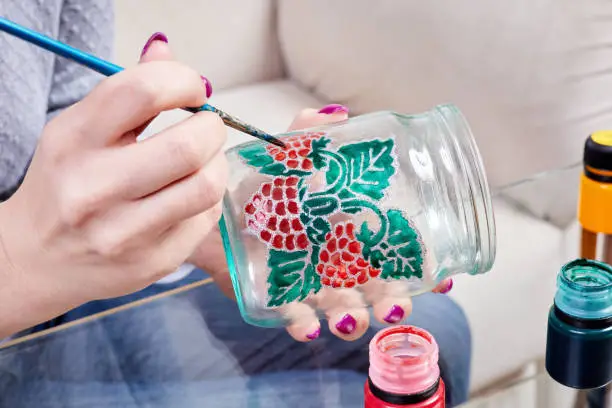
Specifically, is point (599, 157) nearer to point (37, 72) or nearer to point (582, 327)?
point (582, 327)

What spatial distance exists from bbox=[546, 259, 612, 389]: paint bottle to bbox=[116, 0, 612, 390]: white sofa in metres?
0.05

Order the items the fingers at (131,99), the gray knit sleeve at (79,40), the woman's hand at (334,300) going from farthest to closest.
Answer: the gray knit sleeve at (79,40) < the woman's hand at (334,300) < the fingers at (131,99)

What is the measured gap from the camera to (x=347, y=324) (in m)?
0.49

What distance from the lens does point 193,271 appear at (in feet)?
2.00

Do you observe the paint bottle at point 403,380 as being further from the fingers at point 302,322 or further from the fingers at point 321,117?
the fingers at point 321,117

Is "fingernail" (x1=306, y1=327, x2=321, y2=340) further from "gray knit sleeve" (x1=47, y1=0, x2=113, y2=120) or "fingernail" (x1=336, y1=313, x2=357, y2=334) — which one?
"gray knit sleeve" (x1=47, y1=0, x2=113, y2=120)

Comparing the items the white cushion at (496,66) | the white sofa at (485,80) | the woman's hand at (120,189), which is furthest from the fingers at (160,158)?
the white cushion at (496,66)

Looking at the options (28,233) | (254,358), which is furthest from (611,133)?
(28,233)

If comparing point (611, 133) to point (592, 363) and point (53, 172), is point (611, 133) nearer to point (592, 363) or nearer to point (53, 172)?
point (592, 363)

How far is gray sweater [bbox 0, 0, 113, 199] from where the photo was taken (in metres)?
0.58

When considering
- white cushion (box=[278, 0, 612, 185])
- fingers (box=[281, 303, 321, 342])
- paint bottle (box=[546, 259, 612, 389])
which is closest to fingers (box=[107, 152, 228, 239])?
fingers (box=[281, 303, 321, 342])

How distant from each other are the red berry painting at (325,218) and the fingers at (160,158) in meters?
0.07

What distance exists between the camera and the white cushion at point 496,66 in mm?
723

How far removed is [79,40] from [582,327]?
18.7 inches
